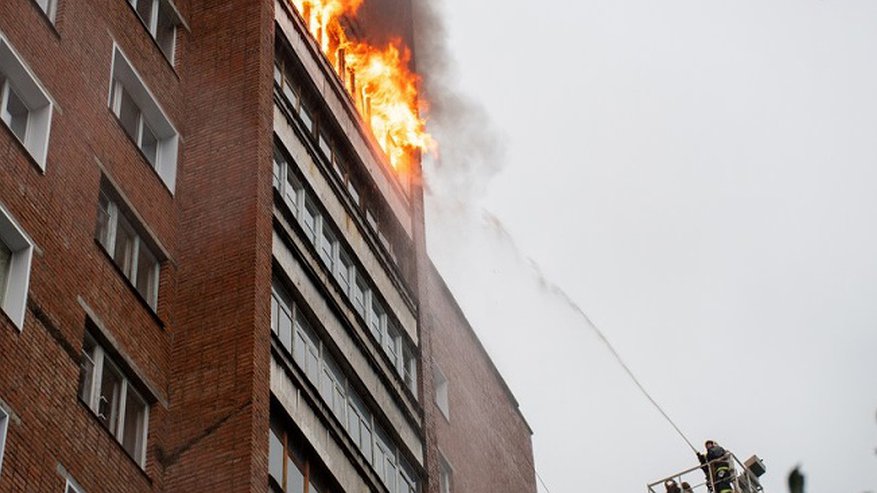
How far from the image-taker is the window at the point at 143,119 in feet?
87.1

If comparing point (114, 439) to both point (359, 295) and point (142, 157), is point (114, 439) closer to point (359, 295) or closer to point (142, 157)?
point (142, 157)

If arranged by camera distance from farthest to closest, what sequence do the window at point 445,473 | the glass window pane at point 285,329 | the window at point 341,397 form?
1. the window at point 445,473
2. the window at point 341,397
3. the glass window pane at point 285,329

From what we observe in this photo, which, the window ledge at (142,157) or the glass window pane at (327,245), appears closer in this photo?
the window ledge at (142,157)

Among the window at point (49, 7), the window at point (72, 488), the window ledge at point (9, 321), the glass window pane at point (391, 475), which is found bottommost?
the window at point (72, 488)

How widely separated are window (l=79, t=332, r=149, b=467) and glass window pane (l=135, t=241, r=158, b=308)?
2147mm

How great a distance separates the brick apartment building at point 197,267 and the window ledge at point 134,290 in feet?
0.13

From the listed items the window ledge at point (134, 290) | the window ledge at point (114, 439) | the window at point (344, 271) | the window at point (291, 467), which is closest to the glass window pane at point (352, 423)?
the window at point (291, 467)

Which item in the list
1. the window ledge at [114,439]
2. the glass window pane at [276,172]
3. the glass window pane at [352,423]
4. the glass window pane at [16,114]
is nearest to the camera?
the window ledge at [114,439]

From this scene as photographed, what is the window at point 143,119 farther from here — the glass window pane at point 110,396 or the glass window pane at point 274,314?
the glass window pane at point 110,396

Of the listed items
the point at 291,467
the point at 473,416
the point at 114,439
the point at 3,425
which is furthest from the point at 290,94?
the point at 3,425

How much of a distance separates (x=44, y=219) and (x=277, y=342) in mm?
4798

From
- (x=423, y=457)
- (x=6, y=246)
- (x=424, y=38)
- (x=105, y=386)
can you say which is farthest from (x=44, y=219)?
(x=424, y=38)

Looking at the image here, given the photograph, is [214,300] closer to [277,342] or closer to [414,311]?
[277,342]

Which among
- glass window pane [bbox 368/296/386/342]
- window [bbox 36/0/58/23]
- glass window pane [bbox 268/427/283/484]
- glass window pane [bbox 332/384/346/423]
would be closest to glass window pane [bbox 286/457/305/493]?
glass window pane [bbox 268/427/283/484]
